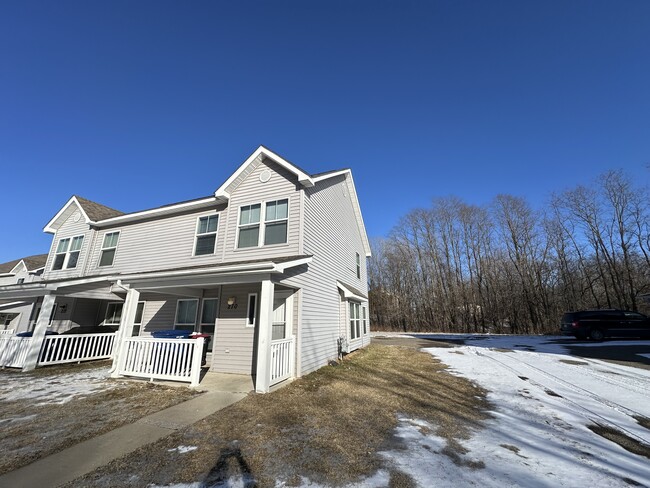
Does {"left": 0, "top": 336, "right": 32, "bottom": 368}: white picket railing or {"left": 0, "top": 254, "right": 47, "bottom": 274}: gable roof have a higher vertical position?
{"left": 0, "top": 254, "right": 47, "bottom": 274}: gable roof

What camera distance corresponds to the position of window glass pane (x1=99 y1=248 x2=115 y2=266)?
13.1 m

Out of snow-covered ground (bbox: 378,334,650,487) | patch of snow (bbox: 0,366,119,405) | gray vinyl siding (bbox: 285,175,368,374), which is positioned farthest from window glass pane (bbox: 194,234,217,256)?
snow-covered ground (bbox: 378,334,650,487)

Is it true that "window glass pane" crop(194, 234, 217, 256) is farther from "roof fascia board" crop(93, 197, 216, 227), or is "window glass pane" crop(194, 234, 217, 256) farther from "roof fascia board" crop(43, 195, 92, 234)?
"roof fascia board" crop(43, 195, 92, 234)

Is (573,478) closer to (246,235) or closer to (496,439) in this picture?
(496,439)

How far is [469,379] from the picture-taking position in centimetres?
812

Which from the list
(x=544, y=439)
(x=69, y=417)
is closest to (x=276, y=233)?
(x=69, y=417)

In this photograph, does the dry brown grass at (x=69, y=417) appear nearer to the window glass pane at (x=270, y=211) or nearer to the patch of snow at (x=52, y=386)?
the patch of snow at (x=52, y=386)

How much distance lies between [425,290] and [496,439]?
100ft

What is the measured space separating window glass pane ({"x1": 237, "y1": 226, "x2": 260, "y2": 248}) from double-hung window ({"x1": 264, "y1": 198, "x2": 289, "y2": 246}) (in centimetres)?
39

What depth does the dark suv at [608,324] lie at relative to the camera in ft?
48.3

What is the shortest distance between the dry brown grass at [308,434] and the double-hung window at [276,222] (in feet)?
14.8

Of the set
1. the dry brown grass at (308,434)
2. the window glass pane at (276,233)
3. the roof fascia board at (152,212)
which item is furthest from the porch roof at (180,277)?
the roof fascia board at (152,212)

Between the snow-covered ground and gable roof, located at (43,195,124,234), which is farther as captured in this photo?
gable roof, located at (43,195,124,234)

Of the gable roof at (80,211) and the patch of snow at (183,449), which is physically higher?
the gable roof at (80,211)
